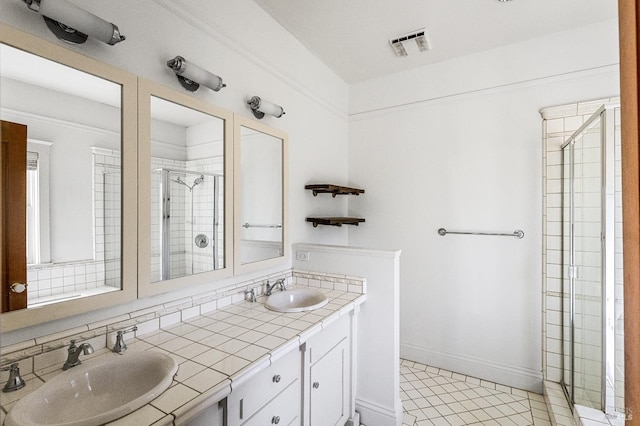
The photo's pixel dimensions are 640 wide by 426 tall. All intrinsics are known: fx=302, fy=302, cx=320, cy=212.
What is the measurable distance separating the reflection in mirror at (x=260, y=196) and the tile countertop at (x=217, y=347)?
14.4 inches

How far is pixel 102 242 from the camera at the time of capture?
3.99 feet

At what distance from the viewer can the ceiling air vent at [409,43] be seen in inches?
90.1

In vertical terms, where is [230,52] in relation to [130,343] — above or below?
above

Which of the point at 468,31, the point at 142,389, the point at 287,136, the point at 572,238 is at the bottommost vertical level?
the point at 142,389

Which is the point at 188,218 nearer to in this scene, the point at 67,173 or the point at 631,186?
the point at 67,173

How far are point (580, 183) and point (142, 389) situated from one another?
260 cm

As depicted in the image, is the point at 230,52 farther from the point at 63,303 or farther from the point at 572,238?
the point at 572,238

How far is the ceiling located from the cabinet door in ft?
7.11

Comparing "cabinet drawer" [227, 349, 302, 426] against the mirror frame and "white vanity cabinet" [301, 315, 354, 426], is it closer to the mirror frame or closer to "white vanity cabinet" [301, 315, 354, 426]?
"white vanity cabinet" [301, 315, 354, 426]

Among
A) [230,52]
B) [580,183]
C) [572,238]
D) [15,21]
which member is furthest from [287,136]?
[572,238]

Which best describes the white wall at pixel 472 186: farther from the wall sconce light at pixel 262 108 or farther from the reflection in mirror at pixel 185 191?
the reflection in mirror at pixel 185 191

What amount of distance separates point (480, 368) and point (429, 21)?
272 cm

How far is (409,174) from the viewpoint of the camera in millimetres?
2824

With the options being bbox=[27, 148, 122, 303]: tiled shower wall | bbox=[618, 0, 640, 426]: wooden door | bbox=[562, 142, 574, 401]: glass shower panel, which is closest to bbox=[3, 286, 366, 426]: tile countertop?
bbox=[27, 148, 122, 303]: tiled shower wall
